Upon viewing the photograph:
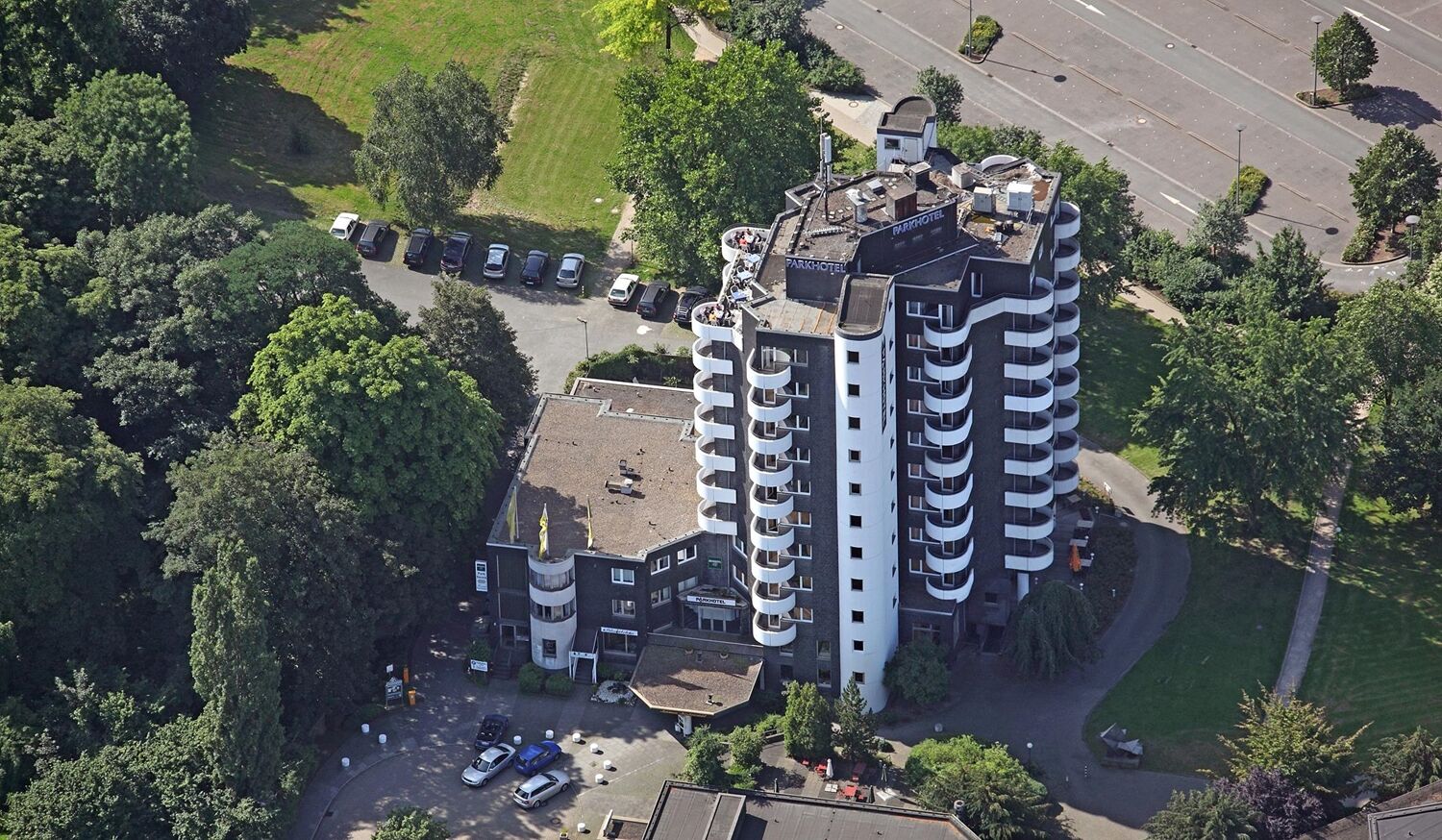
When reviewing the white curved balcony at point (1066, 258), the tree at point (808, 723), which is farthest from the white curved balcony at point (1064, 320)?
the tree at point (808, 723)

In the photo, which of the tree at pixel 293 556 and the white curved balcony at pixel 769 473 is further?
the tree at pixel 293 556

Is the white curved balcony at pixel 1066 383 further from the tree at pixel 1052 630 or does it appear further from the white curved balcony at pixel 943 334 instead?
the white curved balcony at pixel 943 334

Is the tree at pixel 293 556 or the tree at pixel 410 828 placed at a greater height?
the tree at pixel 293 556

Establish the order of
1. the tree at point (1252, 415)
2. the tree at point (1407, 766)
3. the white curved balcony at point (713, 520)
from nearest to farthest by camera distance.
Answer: the tree at point (1407, 766) < the white curved balcony at point (713, 520) < the tree at point (1252, 415)

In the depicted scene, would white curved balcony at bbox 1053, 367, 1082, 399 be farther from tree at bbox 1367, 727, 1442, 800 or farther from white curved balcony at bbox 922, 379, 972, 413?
tree at bbox 1367, 727, 1442, 800

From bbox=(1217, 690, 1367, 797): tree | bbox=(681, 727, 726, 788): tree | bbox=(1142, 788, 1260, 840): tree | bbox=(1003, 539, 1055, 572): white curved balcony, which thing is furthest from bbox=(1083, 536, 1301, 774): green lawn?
bbox=(681, 727, 726, 788): tree
